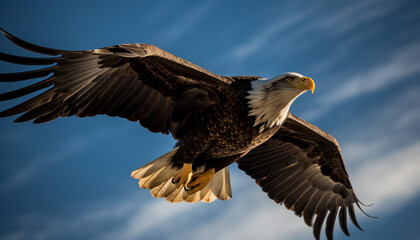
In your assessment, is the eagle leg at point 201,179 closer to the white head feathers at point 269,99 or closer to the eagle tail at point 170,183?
the eagle tail at point 170,183

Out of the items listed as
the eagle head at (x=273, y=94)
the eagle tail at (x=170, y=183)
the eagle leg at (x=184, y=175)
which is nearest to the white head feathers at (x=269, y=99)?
the eagle head at (x=273, y=94)

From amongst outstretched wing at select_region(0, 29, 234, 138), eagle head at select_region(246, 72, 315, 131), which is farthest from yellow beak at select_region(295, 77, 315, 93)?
outstretched wing at select_region(0, 29, 234, 138)

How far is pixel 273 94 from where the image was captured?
6.29 metres

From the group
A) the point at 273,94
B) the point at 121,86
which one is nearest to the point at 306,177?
the point at 273,94

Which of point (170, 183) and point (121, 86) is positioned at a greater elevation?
point (121, 86)

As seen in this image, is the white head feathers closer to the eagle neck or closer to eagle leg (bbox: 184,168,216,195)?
the eagle neck

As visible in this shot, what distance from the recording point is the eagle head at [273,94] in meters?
6.19

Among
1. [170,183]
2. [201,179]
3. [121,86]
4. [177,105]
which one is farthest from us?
[170,183]

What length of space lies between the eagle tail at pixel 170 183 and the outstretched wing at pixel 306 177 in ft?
1.70

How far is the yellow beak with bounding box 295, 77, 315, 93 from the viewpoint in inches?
244

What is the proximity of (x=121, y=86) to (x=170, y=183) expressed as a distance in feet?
5.57

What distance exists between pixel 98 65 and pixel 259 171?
319 centimetres

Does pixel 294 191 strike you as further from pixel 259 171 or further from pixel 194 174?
pixel 194 174

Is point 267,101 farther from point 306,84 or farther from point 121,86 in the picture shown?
point 121,86
